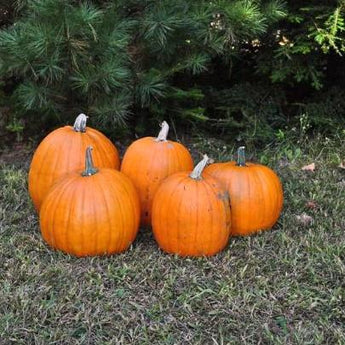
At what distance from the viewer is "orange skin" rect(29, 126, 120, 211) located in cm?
324

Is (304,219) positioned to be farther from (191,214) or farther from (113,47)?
(113,47)

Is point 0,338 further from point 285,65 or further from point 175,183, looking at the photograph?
point 285,65

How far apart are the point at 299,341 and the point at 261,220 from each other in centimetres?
94

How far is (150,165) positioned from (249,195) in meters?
0.56

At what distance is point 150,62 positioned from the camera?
421cm

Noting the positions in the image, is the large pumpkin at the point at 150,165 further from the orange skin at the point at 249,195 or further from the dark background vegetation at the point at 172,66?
the dark background vegetation at the point at 172,66

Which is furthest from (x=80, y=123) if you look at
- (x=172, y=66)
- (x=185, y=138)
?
(x=185, y=138)

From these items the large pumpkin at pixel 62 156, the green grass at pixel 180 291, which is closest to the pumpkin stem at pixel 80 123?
the large pumpkin at pixel 62 156

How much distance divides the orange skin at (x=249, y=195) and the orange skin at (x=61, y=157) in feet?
2.08

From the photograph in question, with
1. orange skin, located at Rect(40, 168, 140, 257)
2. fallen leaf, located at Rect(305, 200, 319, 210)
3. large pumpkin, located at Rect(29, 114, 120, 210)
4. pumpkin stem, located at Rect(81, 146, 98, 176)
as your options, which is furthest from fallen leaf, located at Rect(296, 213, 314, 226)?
pumpkin stem, located at Rect(81, 146, 98, 176)

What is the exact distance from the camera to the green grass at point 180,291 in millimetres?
2426

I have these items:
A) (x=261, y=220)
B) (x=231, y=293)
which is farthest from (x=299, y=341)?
(x=261, y=220)

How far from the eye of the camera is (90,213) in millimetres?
2887

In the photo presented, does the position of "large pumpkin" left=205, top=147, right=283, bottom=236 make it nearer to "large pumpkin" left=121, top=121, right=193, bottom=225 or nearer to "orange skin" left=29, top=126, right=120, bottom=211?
"large pumpkin" left=121, top=121, right=193, bottom=225
